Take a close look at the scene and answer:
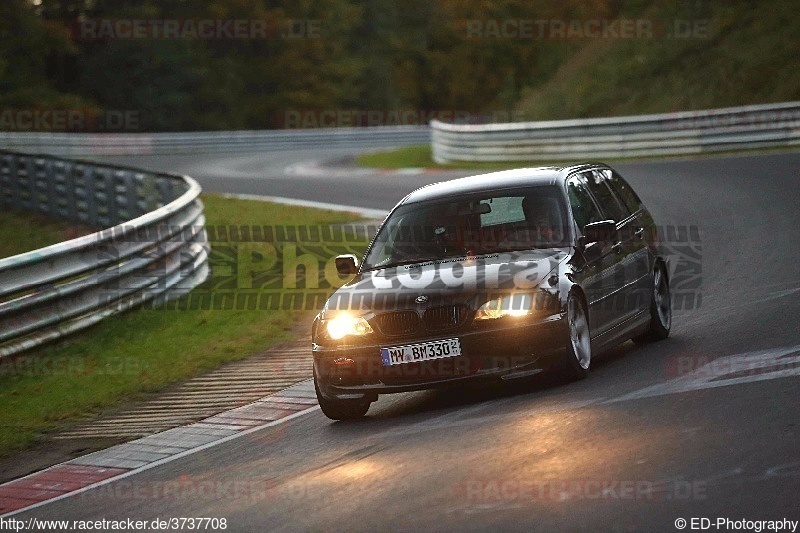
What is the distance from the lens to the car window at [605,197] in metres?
11.2

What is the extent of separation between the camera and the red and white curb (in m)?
8.52

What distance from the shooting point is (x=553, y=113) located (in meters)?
42.7

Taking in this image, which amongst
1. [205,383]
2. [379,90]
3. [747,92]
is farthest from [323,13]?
[205,383]

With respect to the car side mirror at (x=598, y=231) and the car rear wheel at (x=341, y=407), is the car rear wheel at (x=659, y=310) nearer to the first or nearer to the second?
the car side mirror at (x=598, y=231)

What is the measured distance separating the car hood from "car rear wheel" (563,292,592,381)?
0.31 metres

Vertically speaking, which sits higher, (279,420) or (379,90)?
(279,420)

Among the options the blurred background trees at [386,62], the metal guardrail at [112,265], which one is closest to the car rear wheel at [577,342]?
the metal guardrail at [112,265]

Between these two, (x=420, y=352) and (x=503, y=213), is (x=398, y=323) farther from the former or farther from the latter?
(x=503, y=213)

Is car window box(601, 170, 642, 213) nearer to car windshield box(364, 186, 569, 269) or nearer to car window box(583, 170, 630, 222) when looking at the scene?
car window box(583, 170, 630, 222)

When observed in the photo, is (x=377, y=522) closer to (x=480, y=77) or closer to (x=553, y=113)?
(x=553, y=113)

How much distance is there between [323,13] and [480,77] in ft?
40.1

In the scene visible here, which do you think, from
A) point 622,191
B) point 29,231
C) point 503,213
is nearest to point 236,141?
point 29,231

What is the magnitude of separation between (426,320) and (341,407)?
0.93 metres

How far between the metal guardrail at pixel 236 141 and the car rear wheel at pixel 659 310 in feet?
134
